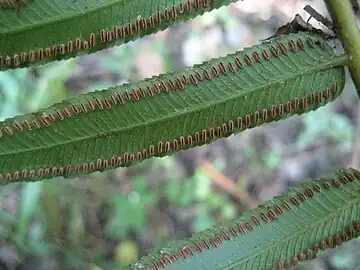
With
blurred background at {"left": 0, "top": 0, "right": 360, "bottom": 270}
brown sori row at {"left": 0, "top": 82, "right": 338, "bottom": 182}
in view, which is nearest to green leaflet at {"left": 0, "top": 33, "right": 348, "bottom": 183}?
brown sori row at {"left": 0, "top": 82, "right": 338, "bottom": 182}

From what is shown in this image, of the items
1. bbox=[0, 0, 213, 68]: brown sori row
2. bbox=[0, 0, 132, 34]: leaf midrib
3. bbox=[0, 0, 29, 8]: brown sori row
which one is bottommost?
bbox=[0, 0, 213, 68]: brown sori row

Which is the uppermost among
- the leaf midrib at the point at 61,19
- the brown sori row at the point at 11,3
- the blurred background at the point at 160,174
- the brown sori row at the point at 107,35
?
the brown sori row at the point at 11,3

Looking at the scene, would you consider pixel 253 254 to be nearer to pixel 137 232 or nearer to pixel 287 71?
pixel 287 71

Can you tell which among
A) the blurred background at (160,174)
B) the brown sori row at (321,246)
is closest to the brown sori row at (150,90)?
the brown sori row at (321,246)

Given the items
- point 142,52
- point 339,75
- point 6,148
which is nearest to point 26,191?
point 142,52

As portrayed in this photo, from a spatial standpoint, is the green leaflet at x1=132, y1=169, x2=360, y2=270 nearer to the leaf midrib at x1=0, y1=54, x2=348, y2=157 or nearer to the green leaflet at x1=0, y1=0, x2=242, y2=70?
the leaf midrib at x1=0, y1=54, x2=348, y2=157

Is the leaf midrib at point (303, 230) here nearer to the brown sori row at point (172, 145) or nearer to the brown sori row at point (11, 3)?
the brown sori row at point (172, 145)
